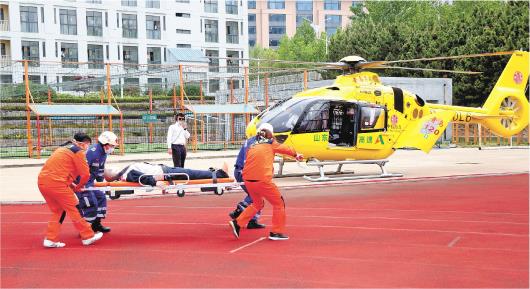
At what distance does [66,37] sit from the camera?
51188 millimetres

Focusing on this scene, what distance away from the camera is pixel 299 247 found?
371 inches

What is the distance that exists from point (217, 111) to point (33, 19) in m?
25.5

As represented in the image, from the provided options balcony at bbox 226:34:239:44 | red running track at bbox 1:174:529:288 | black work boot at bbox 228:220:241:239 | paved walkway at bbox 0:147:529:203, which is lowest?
paved walkway at bbox 0:147:529:203

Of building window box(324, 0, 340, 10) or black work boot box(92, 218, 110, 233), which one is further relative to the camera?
building window box(324, 0, 340, 10)

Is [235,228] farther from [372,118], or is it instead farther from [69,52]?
[69,52]

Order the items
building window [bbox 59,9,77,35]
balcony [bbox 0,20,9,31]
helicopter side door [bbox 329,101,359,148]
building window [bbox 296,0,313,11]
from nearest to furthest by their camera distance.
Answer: helicopter side door [bbox 329,101,359,148]
balcony [bbox 0,20,9,31]
building window [bbox 59,9,77,35]
building window [bbox 296,0,313,11]

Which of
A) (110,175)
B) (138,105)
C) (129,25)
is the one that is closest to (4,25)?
(129,25)

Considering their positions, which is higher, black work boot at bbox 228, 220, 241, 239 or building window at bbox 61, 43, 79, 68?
building window at bbox 61, 43, 79, 68

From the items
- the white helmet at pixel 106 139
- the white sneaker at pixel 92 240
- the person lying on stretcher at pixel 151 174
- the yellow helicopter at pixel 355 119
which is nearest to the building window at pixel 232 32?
the yellow helicopter at pixel 355 119

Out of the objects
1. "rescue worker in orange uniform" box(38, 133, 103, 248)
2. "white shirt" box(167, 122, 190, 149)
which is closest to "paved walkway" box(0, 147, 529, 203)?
"white shirt" box(167, 122, 190, 149)

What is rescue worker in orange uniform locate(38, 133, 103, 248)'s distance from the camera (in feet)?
30.9

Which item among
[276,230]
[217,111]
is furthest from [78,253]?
[217,111]

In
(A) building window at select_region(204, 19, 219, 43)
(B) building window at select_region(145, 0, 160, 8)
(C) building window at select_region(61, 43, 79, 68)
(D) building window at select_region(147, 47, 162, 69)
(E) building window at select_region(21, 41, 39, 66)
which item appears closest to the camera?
(E) building window at select_region(21, 41, 39, 66)

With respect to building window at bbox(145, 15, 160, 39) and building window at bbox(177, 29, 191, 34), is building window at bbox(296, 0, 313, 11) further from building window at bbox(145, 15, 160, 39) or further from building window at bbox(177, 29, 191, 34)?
building window at bbox(145, 15, 160, 39)
